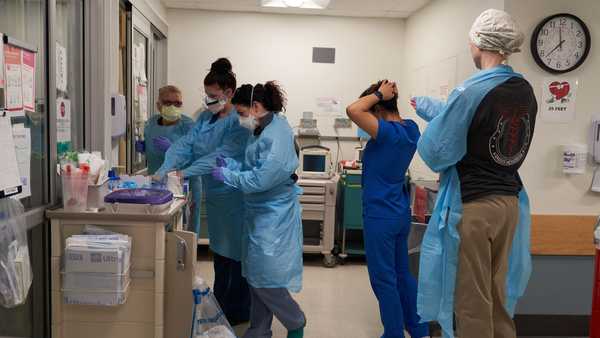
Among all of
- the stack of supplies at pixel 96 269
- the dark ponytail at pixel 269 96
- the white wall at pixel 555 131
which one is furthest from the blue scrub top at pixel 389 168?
the stack of supplies at pixel 96 269

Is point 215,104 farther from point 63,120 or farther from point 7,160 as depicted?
point 7,160

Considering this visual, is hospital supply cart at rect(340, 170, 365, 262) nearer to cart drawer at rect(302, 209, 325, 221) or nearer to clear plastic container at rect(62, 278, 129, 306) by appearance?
cart drawer at rect(302, 209, 325, 221)

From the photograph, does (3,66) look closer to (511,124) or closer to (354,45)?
(511,124)

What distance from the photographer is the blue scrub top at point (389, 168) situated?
2.68 metres

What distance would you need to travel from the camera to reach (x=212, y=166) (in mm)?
2938

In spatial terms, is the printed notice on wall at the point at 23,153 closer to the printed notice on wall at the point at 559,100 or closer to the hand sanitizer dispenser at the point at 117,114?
the hand sanitizer dispenser at the point at 117,114

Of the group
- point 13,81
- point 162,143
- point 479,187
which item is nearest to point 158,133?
point 162,143

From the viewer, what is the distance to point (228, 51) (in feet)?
17.1

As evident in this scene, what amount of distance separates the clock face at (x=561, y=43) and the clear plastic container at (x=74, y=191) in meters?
2.53

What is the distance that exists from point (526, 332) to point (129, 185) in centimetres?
247

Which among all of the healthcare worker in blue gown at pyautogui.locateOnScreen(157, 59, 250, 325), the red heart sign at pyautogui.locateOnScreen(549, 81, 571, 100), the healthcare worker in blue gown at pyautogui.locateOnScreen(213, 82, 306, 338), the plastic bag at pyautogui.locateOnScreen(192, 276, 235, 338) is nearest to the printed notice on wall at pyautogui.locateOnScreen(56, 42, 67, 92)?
the healthcare worker in blue gown at pyautogui.locateOnScreen(157, 59, 250, 325)

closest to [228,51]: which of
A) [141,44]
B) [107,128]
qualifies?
[141,44]

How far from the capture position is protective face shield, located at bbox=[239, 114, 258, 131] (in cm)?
271

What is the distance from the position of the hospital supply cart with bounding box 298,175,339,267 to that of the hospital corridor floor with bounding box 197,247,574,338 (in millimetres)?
168
